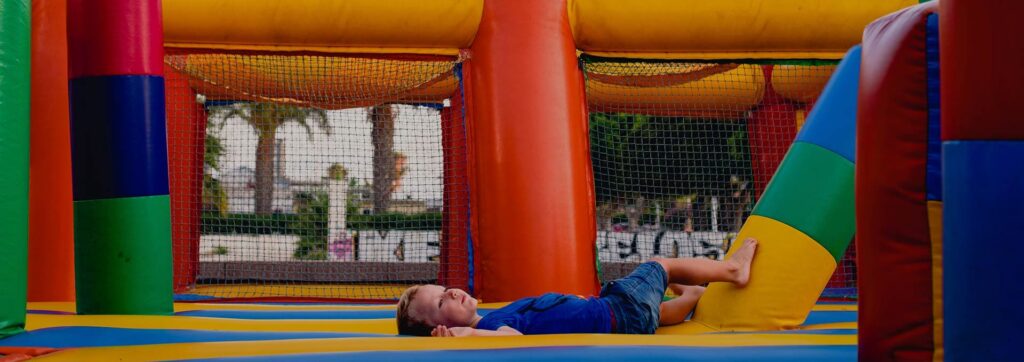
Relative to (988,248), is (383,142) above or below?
above

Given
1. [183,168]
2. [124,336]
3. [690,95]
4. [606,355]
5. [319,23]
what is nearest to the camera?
[606,355]

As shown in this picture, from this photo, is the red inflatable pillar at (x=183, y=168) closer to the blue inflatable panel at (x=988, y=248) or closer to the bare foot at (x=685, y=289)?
the bare foot at (x=685, y=289)

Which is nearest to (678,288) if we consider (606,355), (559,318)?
(559,318)

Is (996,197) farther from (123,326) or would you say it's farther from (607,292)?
(123,326)

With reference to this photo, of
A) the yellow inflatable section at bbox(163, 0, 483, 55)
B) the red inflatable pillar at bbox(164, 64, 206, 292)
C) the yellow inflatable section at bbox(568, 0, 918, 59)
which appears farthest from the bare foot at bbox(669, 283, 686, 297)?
the red inflatable pillar at bbox(164, 64, 206, 292)

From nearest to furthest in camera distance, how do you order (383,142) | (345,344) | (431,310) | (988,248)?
(988,248) < (345,344) < (431,310) < (383,142)

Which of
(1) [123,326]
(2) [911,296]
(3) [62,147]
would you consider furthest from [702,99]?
(2) [911,296]

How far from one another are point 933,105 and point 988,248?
27 centimetres

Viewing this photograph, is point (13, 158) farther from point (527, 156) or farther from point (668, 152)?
point (668, 152)

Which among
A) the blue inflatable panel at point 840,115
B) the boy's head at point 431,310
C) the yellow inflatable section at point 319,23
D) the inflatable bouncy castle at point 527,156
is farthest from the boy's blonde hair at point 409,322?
the yellow inflatable section at point 319,23

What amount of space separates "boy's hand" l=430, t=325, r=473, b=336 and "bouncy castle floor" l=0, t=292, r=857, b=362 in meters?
0.17

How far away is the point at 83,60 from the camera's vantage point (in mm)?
2559

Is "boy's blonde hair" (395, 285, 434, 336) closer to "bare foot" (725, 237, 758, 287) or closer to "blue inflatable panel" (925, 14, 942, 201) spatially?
"bare foot" (725, 237, 758, 287)

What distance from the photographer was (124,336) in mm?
2037
